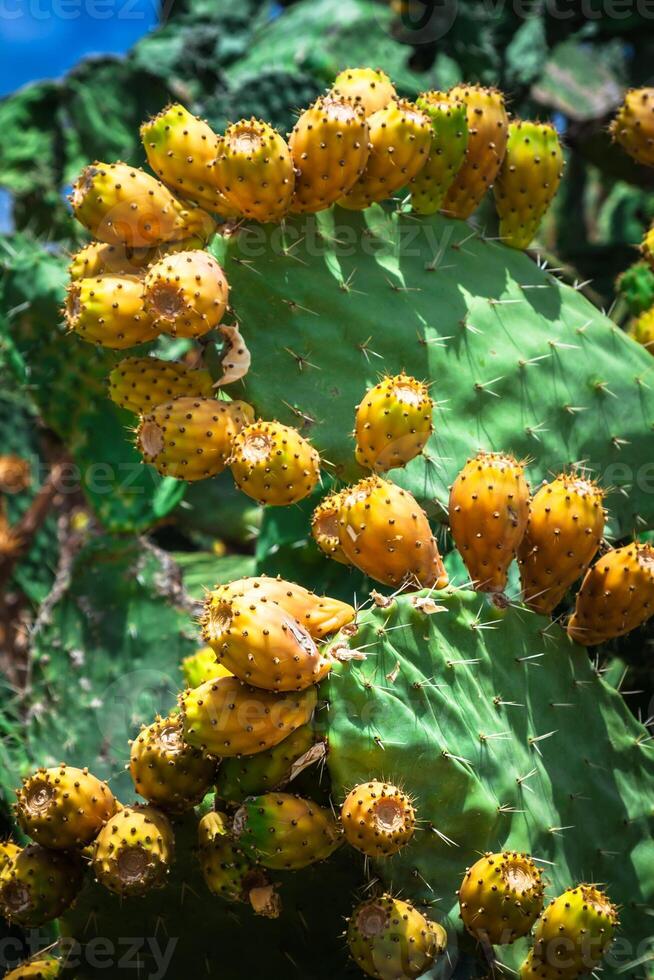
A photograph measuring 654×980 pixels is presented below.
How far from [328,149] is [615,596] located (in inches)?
36.3

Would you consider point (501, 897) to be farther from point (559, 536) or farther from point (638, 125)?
point (638, 125)

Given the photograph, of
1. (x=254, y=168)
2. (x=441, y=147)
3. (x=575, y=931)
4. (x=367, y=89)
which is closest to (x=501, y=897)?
(x=575, y=931)

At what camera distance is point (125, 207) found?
1997 millimetres

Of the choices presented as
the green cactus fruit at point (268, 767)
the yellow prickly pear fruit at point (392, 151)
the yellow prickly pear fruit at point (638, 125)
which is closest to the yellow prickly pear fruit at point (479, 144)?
the yellow prickly pear fruit at point (392, 151)

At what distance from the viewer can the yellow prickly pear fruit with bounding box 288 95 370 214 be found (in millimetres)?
1990

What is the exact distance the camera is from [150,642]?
2641 mm

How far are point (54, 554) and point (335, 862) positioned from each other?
2.06m

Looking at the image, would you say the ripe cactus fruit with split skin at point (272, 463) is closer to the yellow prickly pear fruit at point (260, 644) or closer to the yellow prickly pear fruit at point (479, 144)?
the yellow prickly pear fruit at point (260, 644)

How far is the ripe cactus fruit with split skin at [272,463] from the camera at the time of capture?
1.87 m

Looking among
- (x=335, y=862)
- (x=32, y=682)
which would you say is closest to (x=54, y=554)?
(x=32, y=682)

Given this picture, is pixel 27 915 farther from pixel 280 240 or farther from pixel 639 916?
pixel 280 240

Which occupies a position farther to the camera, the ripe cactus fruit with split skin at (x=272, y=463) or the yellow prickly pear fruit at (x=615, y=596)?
the yellow prickly pear fruit at (x=615, y=596)

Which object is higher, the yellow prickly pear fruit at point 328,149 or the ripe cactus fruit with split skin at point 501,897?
the yellow prickly pear fruit at point 328,149

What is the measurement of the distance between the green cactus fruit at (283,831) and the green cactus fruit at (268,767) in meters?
0.02
